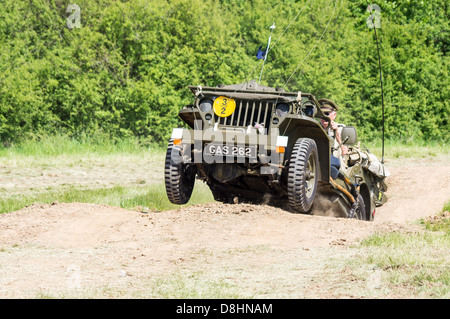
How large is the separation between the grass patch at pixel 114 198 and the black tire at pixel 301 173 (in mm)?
3303

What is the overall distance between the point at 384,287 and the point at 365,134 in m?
21.8

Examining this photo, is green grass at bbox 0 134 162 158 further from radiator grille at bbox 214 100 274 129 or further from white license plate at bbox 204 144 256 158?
white license plate at bbox 204 144 256 158

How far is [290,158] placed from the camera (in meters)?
10.1

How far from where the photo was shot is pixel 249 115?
10.4m

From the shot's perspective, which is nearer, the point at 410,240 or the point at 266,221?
the point at 410,240

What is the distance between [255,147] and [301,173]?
66 cm

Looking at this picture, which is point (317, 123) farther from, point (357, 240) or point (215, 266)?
point (215, 266)

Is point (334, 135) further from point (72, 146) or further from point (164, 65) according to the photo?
point (164, 65)

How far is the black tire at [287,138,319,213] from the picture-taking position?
32.4ft

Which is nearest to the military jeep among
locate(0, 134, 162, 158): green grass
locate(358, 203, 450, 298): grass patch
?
locate(358, 203, 450, 298): grass patch

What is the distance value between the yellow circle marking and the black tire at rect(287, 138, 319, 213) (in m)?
0.93

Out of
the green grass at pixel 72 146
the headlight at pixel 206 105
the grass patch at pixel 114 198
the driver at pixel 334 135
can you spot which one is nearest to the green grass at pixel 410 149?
the green grass at pixel 72 146
